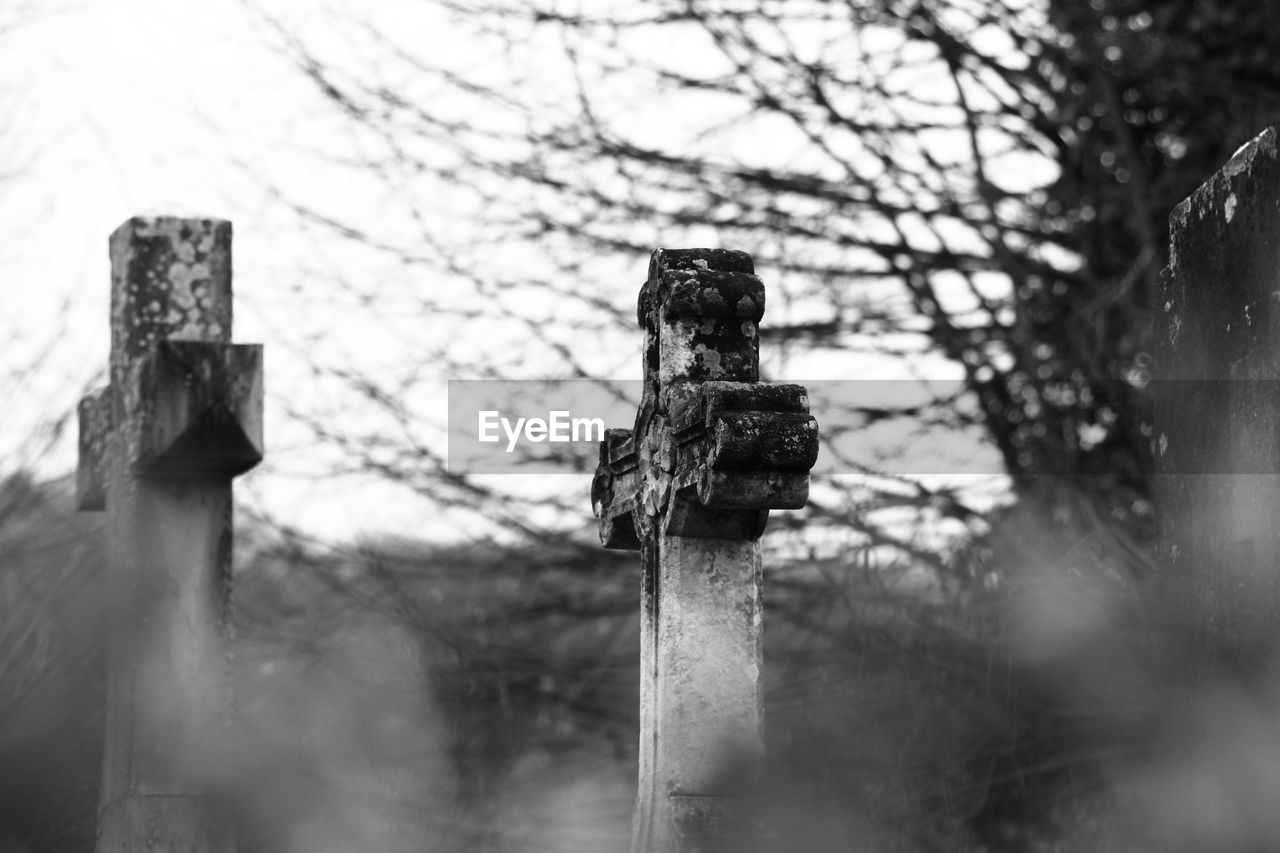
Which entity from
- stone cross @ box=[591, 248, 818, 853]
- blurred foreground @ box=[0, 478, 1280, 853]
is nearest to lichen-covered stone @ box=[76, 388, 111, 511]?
blurred foreground @ box=[0, 478, 1280, 853]

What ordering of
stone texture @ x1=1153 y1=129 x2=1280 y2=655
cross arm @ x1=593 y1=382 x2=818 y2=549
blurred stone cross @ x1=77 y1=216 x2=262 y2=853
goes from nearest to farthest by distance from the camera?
stone texture @ x1=1153 y1=129 x2=1280 y2=655 → cross arm @ x1=593 y1=382 x2=818 y2=549 → blurred stone cross @ x1=77 y1=216 x2=262 y2=853

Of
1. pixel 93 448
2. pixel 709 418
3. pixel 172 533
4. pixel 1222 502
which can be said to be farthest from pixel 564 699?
pixel 1222 502

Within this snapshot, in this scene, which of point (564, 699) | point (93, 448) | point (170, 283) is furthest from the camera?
point (564, 699)

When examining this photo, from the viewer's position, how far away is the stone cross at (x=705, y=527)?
340 centimetres

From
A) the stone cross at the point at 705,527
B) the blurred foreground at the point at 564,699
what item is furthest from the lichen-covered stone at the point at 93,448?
the stone cross at the point at 705,527

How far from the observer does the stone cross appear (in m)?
3.40

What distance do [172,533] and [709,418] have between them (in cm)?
187

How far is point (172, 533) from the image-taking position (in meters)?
4.48

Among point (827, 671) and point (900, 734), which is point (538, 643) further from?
point (900, 734)

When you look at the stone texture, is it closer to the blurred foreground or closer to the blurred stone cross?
the blurred foreground

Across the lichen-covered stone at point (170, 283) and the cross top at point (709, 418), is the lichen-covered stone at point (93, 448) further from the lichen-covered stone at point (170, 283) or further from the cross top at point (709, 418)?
the cross top at point (709, 418)

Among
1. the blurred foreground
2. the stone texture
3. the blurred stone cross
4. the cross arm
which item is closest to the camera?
the stone texture

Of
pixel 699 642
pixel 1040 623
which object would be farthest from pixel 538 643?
pixel 699 642

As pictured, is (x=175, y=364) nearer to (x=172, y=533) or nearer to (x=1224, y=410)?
(x=172, y=533)
